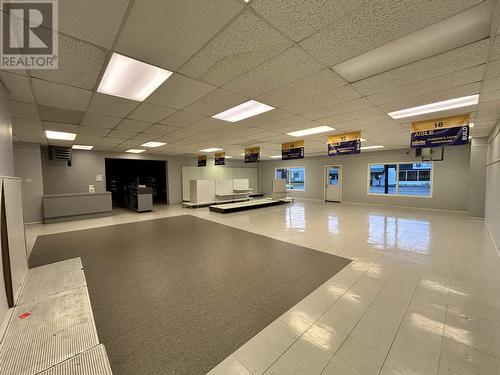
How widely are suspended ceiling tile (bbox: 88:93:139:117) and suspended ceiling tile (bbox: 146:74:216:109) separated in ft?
1.43

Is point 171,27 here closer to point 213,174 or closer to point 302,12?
point 302,12

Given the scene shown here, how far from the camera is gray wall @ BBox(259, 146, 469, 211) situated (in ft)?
26.5

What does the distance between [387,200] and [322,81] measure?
9269 mm

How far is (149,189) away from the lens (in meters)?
9.02

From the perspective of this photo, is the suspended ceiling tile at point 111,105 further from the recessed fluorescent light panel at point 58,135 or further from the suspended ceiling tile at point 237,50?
the recessed fluorescent light panel at point 58,135

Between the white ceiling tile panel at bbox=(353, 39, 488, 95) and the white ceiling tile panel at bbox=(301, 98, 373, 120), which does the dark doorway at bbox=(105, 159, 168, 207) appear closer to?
the white ceiling tile panel at bbox=(301, 98, 373, 120)

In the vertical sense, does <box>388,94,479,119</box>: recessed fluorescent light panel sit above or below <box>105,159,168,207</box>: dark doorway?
above

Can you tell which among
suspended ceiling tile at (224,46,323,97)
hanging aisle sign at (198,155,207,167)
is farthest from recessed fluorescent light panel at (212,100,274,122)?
hanging aisle sign at (198,155,207,167)

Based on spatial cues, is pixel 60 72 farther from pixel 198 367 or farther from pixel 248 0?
pixel 198 367

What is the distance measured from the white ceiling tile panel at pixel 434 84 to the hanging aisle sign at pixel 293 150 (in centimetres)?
375

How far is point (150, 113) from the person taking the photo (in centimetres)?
393

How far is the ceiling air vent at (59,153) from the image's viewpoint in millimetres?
7746

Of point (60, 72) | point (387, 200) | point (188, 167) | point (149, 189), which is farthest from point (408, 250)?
point (188, 167)

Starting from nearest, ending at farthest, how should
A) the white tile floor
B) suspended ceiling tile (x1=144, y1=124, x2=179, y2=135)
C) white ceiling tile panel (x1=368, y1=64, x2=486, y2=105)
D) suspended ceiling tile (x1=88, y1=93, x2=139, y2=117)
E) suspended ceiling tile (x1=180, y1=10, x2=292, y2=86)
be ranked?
the white tile floor, suspended ceiling tile (x1=180, y1=10, x2=292, y2=86), white ceiling tile panel (x1=368, y1=64, x2=486, y2=105), suspended ceiling tile (x1=88, y1=93, x2=139, y2=117), suspended ceiling tile (x1=144, y1=124, x2=179, y2=135)
